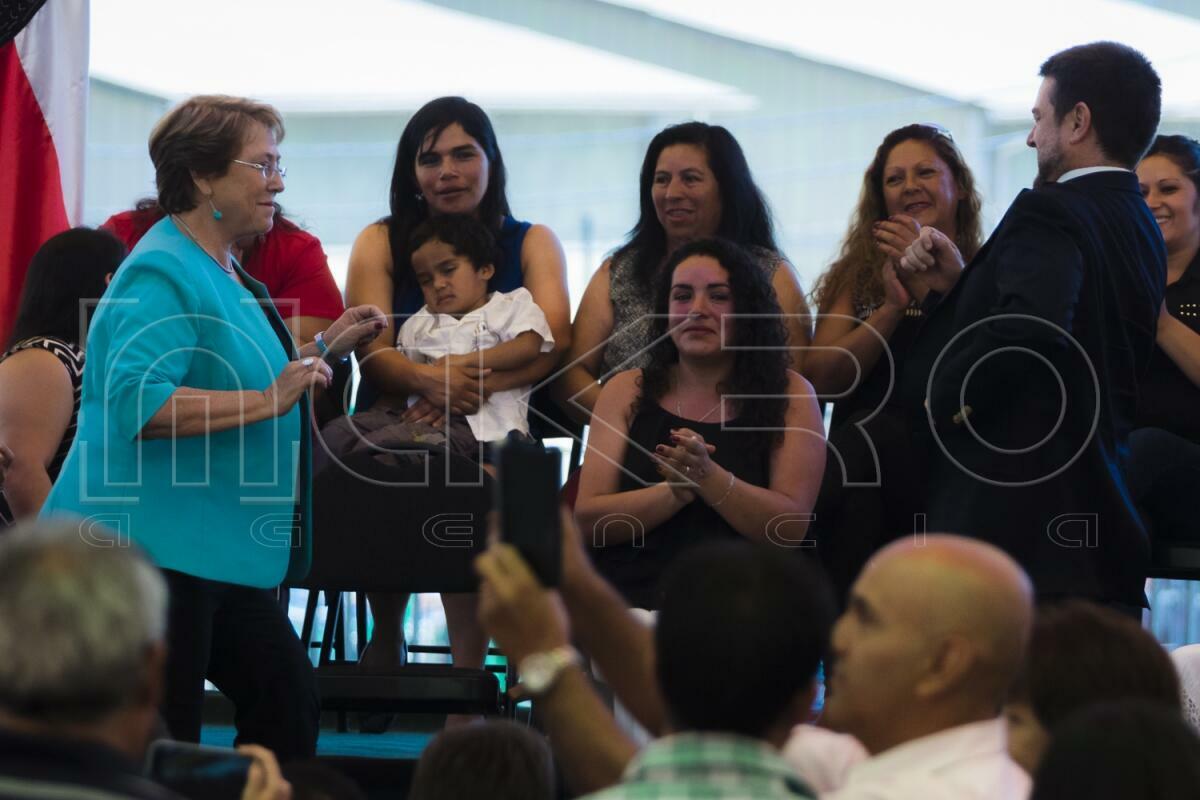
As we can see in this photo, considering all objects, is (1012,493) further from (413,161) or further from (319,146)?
(319,146)

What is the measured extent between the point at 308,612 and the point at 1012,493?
7.95 ft

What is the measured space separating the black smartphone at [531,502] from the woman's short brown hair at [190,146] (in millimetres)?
1782

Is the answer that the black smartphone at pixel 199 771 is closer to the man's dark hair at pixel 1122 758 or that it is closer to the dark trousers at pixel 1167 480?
the man's dark hair at pixel 1122 758

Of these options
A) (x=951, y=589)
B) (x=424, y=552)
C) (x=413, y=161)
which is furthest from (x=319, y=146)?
(x=951, y=589)

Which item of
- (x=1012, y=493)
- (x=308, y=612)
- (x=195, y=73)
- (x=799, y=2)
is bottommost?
(x=308, y=612)

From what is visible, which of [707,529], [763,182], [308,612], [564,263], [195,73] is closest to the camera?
[707,529]

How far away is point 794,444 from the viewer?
12.3 feet

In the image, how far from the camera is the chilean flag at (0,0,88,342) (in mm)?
4902

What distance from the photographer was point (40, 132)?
4.97 metres

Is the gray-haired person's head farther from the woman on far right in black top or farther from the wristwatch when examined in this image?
the woman on far right in black top

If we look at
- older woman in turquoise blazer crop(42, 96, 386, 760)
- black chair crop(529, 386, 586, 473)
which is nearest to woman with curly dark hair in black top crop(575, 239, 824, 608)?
black chair crop(529, 386, 586, 473)

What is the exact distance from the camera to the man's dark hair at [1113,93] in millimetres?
3416

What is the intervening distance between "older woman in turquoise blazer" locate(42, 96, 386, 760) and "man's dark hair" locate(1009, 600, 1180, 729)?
1628mm

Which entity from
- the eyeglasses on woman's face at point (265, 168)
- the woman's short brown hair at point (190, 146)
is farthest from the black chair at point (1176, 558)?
the woman's short brown hair at point (190, 146)
